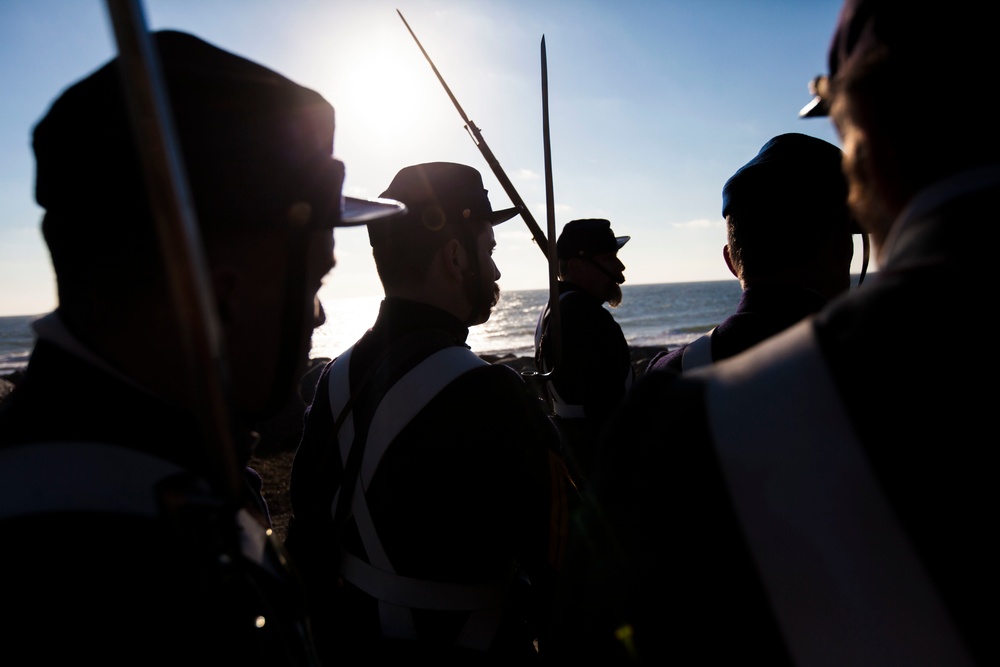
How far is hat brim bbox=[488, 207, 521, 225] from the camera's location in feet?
9.66

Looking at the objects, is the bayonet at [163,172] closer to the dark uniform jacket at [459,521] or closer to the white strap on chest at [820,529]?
the white strap on chest at [820,529]

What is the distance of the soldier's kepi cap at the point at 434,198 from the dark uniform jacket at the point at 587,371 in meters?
1.81

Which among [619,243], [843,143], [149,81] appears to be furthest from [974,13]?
[619,243]

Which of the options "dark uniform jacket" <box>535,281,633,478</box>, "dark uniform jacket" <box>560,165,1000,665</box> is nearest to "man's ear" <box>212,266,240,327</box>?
"dark uniform jacket" <box>560,165,1000,665</box>

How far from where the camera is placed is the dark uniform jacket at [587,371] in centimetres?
442

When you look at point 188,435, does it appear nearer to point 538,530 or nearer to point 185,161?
point 185,161

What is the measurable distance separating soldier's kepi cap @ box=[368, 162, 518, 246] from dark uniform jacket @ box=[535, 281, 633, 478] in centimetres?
181

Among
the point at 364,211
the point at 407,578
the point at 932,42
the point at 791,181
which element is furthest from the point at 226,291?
the point at 791,181

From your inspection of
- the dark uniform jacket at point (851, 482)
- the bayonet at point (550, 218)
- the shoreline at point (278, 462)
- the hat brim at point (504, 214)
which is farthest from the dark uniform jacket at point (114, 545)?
the shoreline at point (278, 462)

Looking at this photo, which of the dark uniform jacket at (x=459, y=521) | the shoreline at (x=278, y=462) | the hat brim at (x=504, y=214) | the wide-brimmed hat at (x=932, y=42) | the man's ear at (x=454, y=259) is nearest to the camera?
the wide-brimmed hat at (x=932, y=42)

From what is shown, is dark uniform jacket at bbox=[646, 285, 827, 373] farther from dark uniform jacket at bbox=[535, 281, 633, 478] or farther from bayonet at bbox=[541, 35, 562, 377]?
dark uniform jacket at bbox=[535, 281, 633, 478]

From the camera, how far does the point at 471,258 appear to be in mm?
2570

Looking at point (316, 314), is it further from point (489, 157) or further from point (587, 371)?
point (587, 371)

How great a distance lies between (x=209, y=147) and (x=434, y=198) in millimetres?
1390
